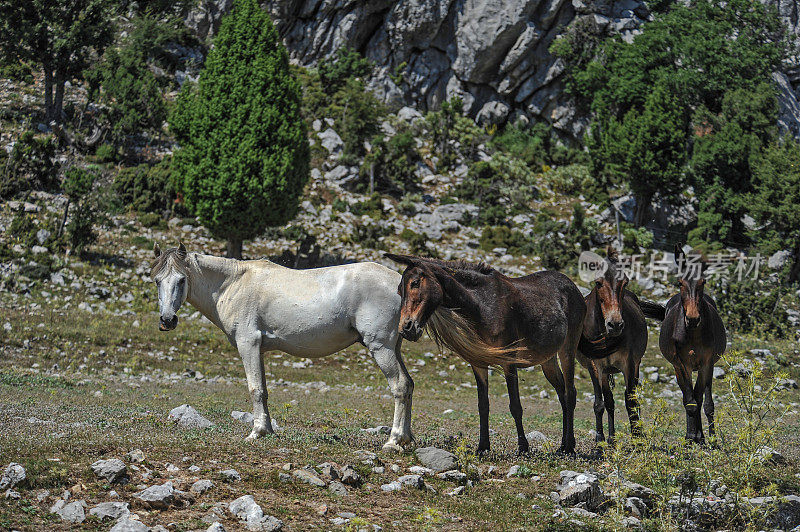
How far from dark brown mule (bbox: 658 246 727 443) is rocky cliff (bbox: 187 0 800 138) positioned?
130 ft

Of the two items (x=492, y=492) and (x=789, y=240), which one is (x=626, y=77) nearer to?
(x=789, y=240)

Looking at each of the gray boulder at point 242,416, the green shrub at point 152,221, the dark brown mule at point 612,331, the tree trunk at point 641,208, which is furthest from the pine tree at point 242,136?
the tree trunk at point 641,208

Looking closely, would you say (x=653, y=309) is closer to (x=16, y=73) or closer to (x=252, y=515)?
(x=252, y=515)

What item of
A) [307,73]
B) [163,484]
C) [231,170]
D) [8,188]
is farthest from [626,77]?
[163,484]

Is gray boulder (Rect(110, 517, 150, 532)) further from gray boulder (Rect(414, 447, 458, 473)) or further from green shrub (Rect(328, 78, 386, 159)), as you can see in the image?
green shrub (Rect(328, 78, 386, 159))

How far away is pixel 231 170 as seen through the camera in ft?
89.6

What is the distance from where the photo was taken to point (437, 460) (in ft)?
27.0

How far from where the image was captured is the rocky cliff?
48656 mm

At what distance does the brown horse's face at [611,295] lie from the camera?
10205 mm

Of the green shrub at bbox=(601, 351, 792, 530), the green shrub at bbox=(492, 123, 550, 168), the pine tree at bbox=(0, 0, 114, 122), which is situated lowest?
the green shrub at bbox=(601, 351, 792, 530)

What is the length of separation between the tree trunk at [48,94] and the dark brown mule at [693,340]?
33.9 m

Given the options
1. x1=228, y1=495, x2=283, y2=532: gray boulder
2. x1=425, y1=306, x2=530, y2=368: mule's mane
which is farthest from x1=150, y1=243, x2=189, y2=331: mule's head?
x1=228, y1=495, x2=283, y2=532: gray boulder

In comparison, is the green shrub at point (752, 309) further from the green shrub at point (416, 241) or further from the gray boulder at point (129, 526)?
the gray boulder at point (129, 526)

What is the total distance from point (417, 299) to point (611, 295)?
3.36 m
